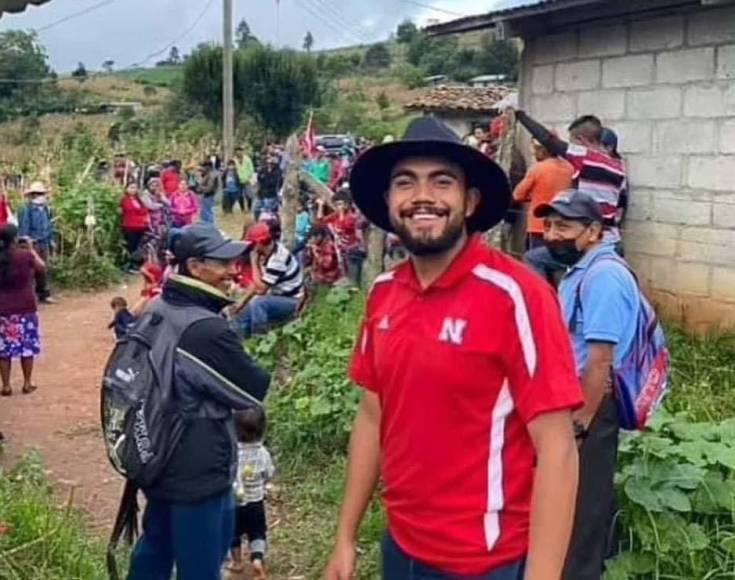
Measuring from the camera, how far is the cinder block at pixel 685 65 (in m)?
7.45

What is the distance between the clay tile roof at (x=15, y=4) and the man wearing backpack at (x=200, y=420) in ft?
4.97

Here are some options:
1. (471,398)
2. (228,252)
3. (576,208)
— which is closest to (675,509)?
(576,208)

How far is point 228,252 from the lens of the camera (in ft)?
13.7

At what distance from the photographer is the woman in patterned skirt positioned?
857cm

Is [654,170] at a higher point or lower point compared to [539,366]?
higher

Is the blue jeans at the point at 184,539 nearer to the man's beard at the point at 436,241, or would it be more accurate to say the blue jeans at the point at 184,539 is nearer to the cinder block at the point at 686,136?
the man's beard at the point at 436,241

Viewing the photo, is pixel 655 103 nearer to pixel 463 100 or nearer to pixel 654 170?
pixel 654 170

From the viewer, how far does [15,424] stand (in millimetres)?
8227

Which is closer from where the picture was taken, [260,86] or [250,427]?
[250,427]

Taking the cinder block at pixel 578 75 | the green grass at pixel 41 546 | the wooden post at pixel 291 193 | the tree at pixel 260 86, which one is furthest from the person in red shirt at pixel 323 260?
the tree at pixel 260 86

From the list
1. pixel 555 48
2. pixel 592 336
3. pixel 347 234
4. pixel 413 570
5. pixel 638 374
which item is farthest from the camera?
pixel 347 234

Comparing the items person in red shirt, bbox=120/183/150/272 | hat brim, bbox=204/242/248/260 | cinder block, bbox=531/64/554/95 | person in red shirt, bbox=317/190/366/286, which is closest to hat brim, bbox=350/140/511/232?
hat brim, bbox=204/242/248/260

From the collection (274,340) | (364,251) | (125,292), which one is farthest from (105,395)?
(125,292)

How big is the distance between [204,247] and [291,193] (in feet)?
20.3
